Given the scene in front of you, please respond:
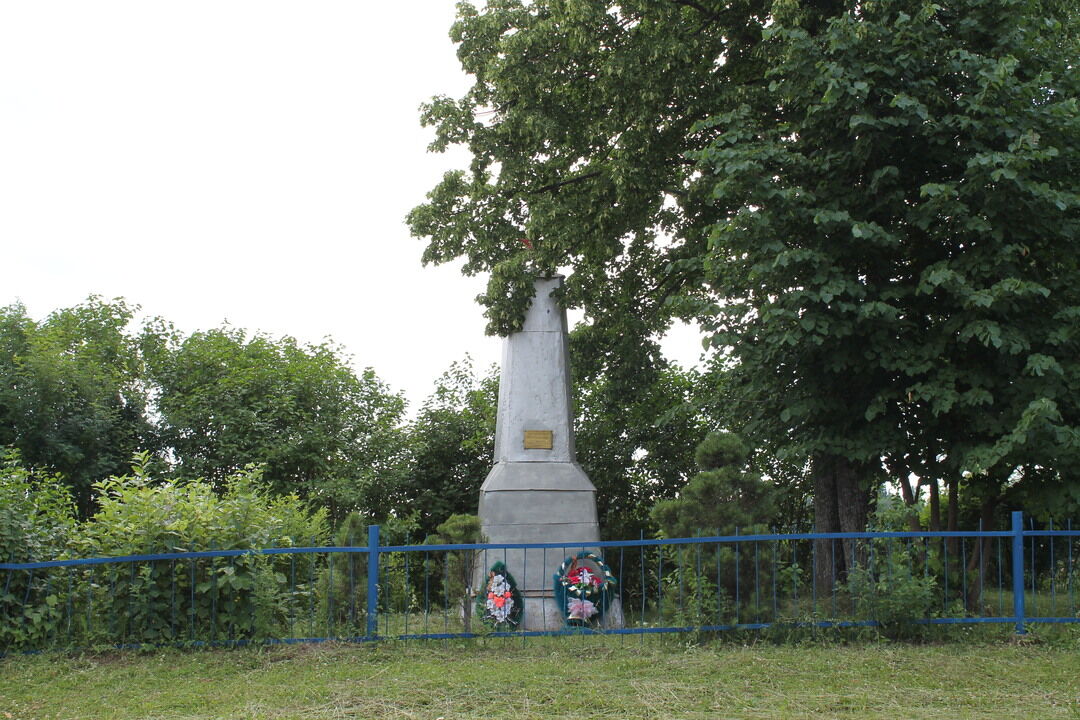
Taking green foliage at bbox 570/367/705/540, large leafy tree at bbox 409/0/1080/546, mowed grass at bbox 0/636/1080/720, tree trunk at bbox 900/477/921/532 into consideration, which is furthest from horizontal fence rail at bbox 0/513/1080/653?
green foliage at bbox 570/367/705/540

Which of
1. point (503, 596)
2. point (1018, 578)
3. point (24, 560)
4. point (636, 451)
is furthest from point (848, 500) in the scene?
point (24, 560)

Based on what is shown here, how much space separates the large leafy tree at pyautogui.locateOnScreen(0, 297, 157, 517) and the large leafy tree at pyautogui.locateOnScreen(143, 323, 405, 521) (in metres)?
0.69

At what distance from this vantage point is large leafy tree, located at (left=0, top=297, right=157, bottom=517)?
16.7 meters

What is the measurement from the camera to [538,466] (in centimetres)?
1098

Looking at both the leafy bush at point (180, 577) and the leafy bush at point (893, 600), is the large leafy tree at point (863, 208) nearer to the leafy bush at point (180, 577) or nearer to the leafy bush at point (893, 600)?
the leafy bush at point (893, 600)

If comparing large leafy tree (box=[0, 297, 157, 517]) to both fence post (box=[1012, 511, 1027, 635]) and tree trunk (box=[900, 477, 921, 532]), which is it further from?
fence post (box=[1012, 511, 1027, 635])

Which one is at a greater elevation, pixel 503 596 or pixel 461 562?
pixel 461 562

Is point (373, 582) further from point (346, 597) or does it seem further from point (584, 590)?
point (584, 590)

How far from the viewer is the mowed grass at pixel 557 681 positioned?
231 inches

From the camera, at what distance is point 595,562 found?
9.84 meters

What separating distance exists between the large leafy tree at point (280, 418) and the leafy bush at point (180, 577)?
8224 mm

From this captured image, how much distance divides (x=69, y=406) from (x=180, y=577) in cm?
1117

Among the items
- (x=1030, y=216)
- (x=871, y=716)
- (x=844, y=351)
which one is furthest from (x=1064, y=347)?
(x=871, y=716)

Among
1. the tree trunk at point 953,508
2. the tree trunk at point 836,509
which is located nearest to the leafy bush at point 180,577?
the tree trunk at point 836,509
